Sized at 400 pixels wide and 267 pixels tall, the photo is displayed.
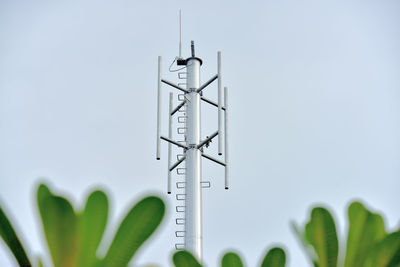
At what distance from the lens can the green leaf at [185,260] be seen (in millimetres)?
1104

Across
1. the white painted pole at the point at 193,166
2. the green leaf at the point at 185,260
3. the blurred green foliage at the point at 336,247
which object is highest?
the white painted pole at the point at 193,166

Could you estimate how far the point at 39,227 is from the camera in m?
1.04

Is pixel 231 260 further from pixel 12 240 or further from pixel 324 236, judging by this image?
pixel 12 240

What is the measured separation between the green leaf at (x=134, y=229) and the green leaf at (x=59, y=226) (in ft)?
0.23

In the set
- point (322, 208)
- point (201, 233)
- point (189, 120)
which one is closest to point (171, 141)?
point (189, 120)

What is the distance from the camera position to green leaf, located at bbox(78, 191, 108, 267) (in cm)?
102

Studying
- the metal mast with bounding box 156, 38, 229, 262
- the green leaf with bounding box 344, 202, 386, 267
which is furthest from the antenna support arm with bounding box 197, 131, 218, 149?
the green leaf with bounding box 344, 202, 386, 267

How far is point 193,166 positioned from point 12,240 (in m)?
11.3

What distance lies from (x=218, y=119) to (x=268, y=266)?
10.6 meters

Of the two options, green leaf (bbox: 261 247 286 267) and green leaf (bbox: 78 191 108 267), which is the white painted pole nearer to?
green leaf (bbox: 261 247 286 267)

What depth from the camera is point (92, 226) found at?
1.03 meters

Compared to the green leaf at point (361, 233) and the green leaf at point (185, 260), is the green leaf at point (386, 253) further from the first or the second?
the green leaf at point (185, 260)

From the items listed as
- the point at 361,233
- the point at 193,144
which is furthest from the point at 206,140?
the point at 361,233

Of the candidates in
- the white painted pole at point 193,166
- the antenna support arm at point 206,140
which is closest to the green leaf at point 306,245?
the white painted pole at point 193,166
